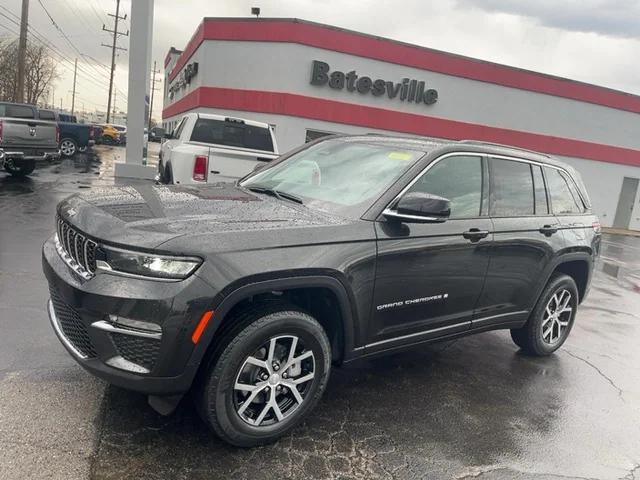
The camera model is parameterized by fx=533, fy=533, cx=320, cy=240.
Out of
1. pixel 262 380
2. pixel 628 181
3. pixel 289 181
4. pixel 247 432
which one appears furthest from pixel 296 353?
pixel 628 181

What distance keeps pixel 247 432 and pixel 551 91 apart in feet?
73.7

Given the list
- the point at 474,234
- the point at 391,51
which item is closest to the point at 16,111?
the point at 391,51

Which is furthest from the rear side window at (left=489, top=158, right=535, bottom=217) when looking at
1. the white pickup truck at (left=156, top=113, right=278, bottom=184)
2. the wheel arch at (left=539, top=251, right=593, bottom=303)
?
the white pickup truck at (left=156, top=113, right=278, bottom=184)

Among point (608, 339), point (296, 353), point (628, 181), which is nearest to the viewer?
point (296, 353)

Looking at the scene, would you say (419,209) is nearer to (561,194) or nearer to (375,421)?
(375,421)

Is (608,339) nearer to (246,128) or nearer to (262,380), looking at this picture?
(262,380)

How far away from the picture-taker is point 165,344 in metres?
2.64

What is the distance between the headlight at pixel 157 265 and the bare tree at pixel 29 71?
4690 cm

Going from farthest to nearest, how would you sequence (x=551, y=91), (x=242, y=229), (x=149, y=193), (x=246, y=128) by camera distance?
(x=551, y=91) < (x=246, y=128) < (x=149, y=193) < (x=242, y=229)

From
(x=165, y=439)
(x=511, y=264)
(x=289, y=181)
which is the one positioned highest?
(x=289, y=181)

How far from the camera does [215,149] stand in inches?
333

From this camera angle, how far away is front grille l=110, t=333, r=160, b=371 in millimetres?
2650

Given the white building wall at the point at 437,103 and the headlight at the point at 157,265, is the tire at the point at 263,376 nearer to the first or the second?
the headlight at the point at 157,265

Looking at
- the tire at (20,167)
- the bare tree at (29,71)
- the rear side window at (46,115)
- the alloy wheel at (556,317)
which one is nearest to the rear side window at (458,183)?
the alloy wheel at (556,317)
